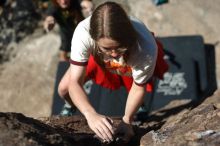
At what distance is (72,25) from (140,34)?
1.85 meters

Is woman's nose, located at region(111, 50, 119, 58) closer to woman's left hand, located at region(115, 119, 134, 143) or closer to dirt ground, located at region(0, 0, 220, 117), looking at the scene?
woman's left hand, located at region(115, 119, 134, 143)

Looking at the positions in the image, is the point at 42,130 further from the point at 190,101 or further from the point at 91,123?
the point at 190,101

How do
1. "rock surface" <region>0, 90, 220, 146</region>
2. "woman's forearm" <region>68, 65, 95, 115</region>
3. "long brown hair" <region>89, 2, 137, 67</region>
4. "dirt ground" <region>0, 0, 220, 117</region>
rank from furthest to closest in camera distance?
"dirt ground" <region>0, 0, 220, 117</region>
"woman's forearm" <region>68, 65, 95, 115</region>
"long brown hair" <region>89, 2, 137, 67</region>
"rock surface" <region>0, 90, 220, 146</region>

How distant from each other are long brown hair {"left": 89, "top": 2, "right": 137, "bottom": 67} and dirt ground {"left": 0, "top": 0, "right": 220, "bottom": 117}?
2391 millimetres

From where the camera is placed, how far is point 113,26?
2.14 meters

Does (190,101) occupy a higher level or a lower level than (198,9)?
lower

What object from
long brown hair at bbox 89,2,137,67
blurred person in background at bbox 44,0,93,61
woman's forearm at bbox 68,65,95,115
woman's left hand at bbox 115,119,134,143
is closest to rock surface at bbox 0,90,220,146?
woman's left hand at bbox 115,119,134,143

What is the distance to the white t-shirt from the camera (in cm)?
237

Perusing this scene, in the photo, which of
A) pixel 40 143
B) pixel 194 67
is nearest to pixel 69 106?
pixel 194 67

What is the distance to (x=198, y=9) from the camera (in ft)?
15.5

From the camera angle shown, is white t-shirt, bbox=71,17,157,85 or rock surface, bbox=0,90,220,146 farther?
white t-shirt, bbox=71,17,157,85

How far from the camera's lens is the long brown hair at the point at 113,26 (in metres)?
2.15

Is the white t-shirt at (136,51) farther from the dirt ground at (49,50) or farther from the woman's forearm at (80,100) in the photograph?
the dirt ground at (49,50)

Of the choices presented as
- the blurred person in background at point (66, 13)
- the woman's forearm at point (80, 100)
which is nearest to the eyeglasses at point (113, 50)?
the woman's forearm at point (80, 100)
